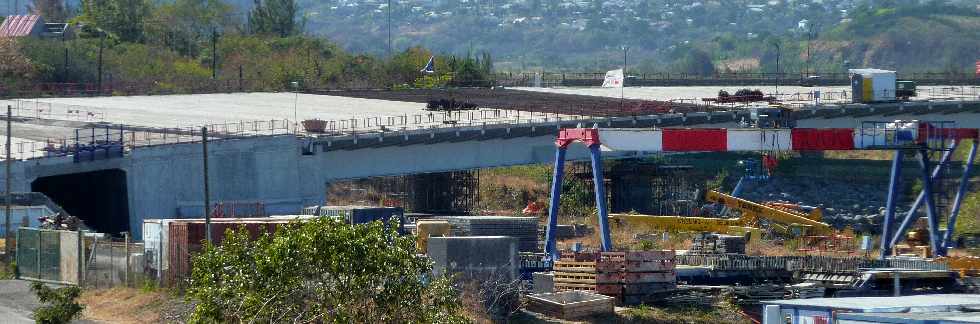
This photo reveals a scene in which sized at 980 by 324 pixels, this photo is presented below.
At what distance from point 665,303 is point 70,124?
27.8 meters

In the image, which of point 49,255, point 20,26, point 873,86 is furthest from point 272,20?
point 49,255

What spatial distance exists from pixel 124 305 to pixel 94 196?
56.5ft

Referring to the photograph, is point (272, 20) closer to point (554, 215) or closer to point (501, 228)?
point (501, 228)

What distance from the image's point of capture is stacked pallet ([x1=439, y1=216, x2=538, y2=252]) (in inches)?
1738

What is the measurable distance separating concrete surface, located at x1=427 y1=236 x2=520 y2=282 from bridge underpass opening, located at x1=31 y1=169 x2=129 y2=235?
16632 millimetres

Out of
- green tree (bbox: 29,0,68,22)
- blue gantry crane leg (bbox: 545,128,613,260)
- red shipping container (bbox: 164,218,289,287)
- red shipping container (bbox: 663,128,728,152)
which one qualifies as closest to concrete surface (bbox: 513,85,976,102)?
blue gantry crane leg (bbox: 545,128,613,260)

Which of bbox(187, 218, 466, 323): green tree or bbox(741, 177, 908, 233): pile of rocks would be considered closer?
bbox(187, 218, 466, 323): green tree

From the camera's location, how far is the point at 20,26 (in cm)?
9875

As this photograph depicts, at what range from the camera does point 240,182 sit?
51094 millimetres

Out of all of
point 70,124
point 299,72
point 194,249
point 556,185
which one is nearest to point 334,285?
point 194,249

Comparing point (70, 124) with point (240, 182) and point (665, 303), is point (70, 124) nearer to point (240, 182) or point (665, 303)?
point (240, 182)

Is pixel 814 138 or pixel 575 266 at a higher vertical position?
pixel 814 138

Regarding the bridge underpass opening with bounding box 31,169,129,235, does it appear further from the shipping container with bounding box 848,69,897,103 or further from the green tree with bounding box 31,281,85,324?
the shipping container with bounding box 848,69,897,103

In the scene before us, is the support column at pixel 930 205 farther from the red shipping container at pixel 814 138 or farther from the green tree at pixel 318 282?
the green tree at pixel 318 282
